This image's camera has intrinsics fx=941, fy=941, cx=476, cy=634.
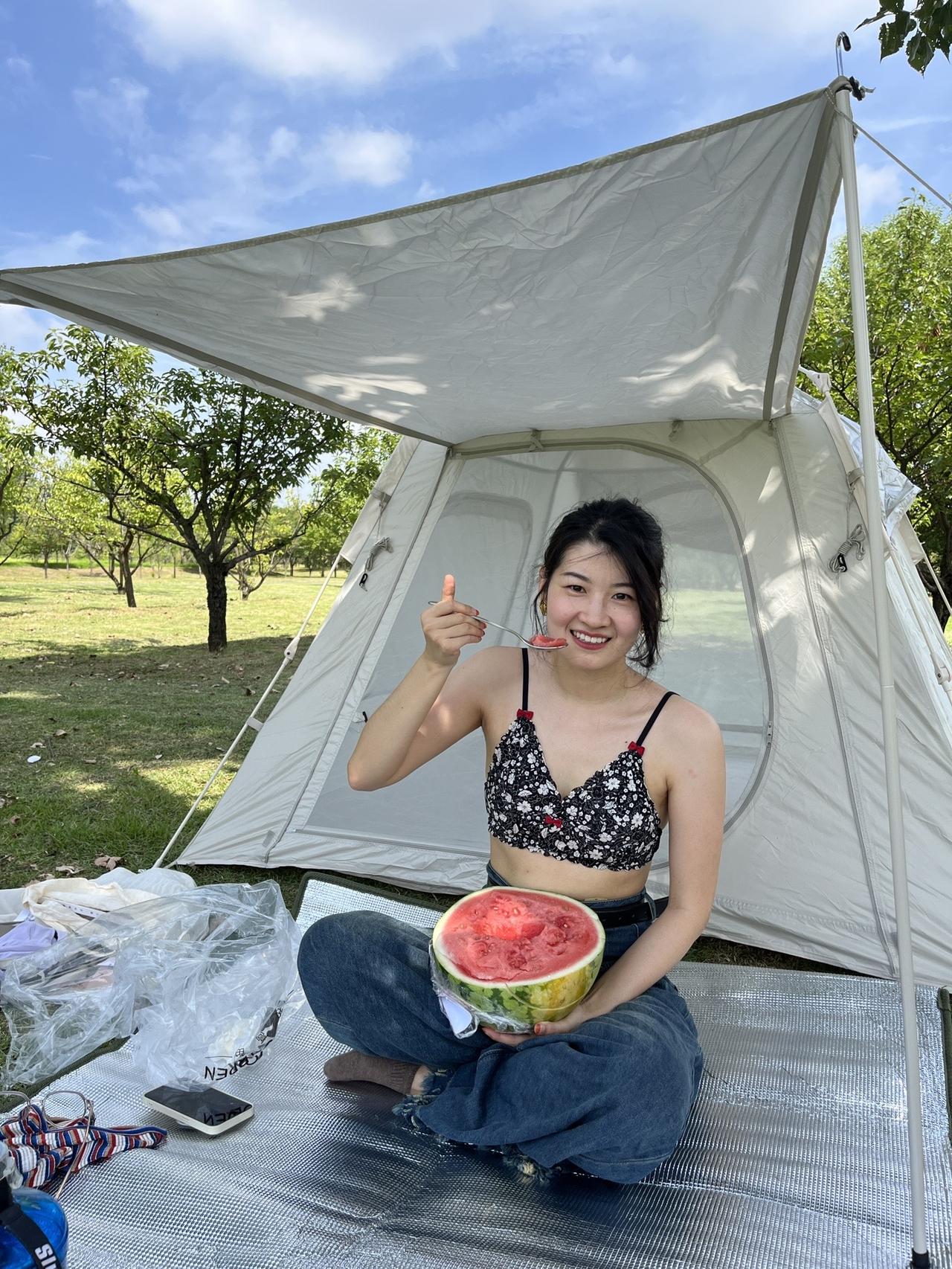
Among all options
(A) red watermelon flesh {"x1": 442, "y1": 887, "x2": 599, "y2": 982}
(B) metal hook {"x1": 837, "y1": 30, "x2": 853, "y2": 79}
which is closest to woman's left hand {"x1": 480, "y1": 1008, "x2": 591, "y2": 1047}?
(A) red watermelon flesh {"x1": 442, "y1": 887, "x2": 599, "y2": 982}

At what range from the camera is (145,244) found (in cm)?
223

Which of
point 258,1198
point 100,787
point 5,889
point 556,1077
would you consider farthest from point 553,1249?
→ point 100,787

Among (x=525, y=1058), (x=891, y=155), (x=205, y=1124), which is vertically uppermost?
(x=891, y=155)

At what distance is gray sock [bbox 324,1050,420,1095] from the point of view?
88.0 inches

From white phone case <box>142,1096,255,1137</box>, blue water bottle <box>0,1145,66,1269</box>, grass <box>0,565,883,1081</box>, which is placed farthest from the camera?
grass <box>0,565,883,1081</box>

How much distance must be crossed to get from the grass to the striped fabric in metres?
1.69

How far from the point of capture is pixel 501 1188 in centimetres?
190

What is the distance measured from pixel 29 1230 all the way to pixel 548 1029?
42.9 inches

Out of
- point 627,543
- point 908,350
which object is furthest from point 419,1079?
point 908,350

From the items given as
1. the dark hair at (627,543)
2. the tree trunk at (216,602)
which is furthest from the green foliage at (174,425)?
the dark hair at (627,543)

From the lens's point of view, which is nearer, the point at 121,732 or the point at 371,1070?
the point at 371,1070

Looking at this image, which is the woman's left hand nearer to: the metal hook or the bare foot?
the bare foot

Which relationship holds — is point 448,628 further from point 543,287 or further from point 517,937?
point 543,287

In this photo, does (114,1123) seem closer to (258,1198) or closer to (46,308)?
(258,1198)
